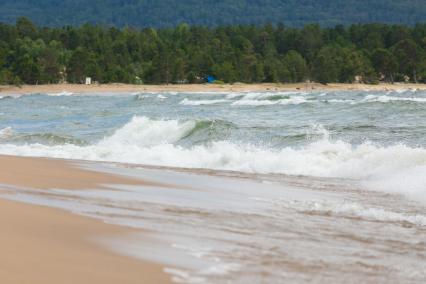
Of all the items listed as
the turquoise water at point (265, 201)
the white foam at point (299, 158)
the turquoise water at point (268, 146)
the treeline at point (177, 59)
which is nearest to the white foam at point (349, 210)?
the turquoise water at point (265, 201)

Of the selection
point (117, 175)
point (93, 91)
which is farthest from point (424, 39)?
point (117, 175)

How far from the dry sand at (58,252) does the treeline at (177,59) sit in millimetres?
98170

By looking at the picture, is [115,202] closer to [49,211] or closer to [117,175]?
[49,211]

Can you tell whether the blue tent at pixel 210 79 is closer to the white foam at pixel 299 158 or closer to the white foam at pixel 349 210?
the white foam at pixel 299 158

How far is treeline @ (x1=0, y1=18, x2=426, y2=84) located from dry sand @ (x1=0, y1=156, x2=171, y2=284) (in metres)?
98.2

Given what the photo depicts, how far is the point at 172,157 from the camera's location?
16.7 metres

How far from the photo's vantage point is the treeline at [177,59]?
10800 centimetres

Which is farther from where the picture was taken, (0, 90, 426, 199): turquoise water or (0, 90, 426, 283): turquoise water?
(0, 90, 426, 199): turquoise water

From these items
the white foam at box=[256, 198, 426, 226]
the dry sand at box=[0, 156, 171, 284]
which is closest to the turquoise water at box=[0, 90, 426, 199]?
the white foam at box=[256, 198, 426, 226]

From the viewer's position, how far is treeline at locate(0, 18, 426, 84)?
108000 millimetres

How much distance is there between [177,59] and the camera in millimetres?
109750

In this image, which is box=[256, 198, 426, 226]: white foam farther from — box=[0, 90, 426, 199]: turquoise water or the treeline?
the treeline

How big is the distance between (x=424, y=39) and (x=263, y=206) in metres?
133

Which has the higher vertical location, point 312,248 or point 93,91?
point 312,248
